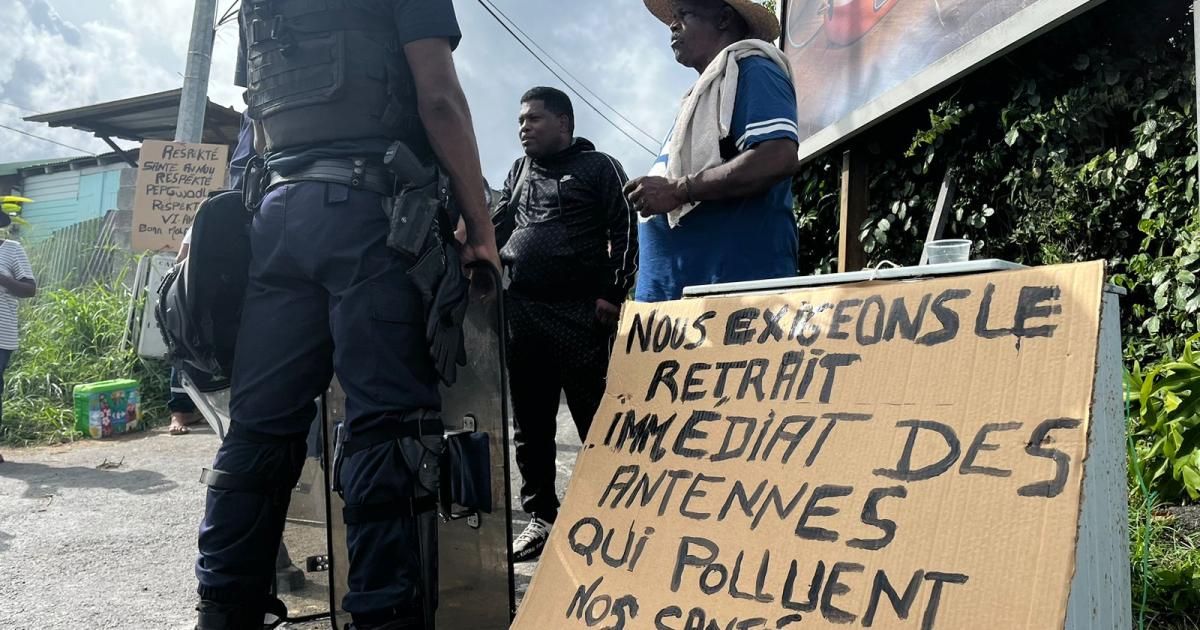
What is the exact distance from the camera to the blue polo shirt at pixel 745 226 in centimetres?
203

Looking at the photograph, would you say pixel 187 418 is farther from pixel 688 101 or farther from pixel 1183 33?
pixel 1183 33

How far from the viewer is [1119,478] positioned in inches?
50.7

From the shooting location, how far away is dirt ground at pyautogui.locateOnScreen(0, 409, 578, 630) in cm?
260

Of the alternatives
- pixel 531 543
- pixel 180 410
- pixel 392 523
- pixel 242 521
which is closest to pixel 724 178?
pixel 392 523

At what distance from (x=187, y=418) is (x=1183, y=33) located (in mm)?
6653

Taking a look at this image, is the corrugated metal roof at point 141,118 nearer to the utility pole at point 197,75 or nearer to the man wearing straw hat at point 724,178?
the utility pole at point 197,75

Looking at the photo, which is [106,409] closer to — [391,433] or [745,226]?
[391,433]

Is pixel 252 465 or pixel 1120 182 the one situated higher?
pixel 1120 182

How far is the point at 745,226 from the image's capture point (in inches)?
82.8

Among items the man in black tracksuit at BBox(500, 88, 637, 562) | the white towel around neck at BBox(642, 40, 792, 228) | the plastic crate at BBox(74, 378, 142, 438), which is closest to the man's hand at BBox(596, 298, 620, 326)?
the man in black tracksuit at BBox(500, 88, 637, 562)

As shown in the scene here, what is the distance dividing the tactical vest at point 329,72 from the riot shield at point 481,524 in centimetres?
52

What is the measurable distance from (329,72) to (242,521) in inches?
39.7

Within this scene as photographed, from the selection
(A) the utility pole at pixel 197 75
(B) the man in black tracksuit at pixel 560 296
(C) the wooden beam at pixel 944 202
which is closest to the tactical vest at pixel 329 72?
(B) the man in black tracksuit at pixel 560 296

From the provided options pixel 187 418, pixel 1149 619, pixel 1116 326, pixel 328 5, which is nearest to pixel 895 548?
pixel 1116 326
